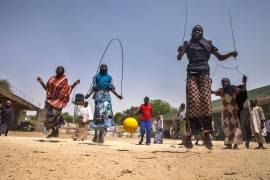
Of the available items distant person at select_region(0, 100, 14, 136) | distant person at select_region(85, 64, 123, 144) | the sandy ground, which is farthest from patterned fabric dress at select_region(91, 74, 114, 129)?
distant person at select_region(0, 100, 14, 136)

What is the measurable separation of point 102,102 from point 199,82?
2509mm

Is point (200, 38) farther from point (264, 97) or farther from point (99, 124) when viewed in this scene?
point (264, 97)

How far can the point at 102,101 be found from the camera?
23.1ft

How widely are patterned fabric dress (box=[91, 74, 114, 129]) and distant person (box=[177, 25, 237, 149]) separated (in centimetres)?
213

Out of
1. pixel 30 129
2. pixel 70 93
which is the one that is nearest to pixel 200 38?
pixel 70 93

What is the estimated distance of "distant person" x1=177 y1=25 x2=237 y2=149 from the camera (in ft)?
17.5

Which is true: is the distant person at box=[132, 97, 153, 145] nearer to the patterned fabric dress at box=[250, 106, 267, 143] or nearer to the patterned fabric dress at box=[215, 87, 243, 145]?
the patterned fabric dress at box=[215, 87, 243, 145]

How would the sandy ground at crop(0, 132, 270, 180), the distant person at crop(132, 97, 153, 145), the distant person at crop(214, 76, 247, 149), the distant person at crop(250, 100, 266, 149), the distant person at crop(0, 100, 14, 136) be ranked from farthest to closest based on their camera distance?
the distant person at crop(0, 100, 14, 136), the distant person at crop(132, 97, 153, 145), the distant person at crop(250, 100, 266, 149), the distant person at crop(214, 76, 247, 149), the sandy ground at crop(0, 132, 270, 180)

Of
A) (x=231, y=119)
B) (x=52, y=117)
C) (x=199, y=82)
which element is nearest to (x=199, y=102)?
(x=199, y=82)

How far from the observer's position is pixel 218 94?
8.14 meters

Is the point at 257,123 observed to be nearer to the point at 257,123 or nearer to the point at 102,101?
the point at 257,123

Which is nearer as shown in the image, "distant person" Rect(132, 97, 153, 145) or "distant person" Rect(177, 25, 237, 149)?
"distant person" Rect(177, 25, 237, 149)

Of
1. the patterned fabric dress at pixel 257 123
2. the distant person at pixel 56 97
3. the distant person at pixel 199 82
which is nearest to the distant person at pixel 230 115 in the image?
the patterned fabric dress at pixel 257 123

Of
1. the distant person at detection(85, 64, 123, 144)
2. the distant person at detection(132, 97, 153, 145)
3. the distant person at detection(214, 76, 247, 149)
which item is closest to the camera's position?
the distant person at detection(85, 64, 123, 144)
